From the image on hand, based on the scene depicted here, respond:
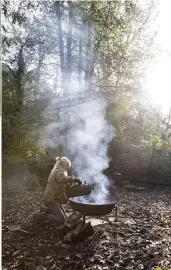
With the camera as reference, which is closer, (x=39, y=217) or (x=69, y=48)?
(x=39, y=217)

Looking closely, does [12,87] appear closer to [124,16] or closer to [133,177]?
[124,16]

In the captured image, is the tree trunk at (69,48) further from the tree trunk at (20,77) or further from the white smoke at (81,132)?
the tree trunk at (20,77)

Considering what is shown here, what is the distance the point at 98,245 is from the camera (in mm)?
5379

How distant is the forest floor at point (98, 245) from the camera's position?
4586mm

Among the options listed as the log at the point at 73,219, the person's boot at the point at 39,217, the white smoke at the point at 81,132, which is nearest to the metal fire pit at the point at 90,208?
the log at the point at 73,219

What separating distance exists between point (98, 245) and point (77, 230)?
1.74ft

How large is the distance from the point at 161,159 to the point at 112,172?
291 cm

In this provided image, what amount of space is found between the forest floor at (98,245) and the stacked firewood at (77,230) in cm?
13

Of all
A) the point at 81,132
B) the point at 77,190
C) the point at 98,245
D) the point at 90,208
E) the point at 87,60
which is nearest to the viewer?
the point at 98,245

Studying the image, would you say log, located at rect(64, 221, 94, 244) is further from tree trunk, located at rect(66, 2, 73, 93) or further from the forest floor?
tree trunk, located at rect(66, 2, 73, 93)

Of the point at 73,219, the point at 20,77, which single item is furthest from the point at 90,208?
the point at 20,77

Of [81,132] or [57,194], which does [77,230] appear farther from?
[81,132]

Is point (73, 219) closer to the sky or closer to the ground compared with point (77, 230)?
closer to the sky

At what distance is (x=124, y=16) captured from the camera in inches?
443
